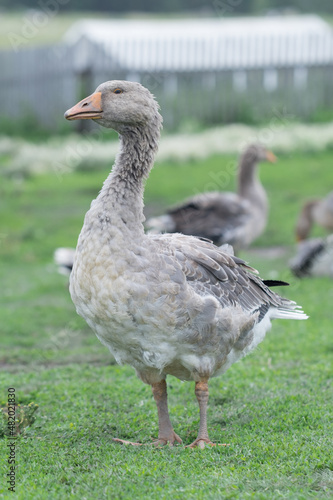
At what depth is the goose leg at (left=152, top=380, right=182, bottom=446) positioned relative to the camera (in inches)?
231

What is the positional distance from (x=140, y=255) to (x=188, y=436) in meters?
1.68

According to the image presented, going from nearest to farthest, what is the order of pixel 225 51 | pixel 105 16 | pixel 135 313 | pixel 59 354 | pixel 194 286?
pixel 135 313, pixel 194 286, pixel 59 354, pixel 225 51, pixel 105 16

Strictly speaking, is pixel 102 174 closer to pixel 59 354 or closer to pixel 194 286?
pixel 59 354

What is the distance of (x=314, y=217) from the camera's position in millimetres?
13930

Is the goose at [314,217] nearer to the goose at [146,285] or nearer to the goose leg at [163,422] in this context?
the goose at [146,285]

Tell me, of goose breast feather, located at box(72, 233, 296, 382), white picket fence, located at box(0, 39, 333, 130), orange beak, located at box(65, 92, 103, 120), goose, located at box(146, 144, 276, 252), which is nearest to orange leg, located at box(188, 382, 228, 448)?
goose breast feather, located at box(72, 233, 296, 382)

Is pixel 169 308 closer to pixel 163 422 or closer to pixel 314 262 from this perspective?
pixel 163 422

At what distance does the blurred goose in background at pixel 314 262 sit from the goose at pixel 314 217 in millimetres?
1336

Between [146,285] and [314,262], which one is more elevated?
[314,262]

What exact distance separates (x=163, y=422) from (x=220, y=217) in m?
5.91

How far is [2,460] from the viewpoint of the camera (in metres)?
5.38

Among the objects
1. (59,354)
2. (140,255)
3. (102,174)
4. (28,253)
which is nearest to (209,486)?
(140,255)

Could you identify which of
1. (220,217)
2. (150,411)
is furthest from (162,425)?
(220,217)

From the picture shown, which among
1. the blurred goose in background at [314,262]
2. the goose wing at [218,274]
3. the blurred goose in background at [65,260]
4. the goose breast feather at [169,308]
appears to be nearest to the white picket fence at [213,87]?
the blurred goose in background at [314,262]
